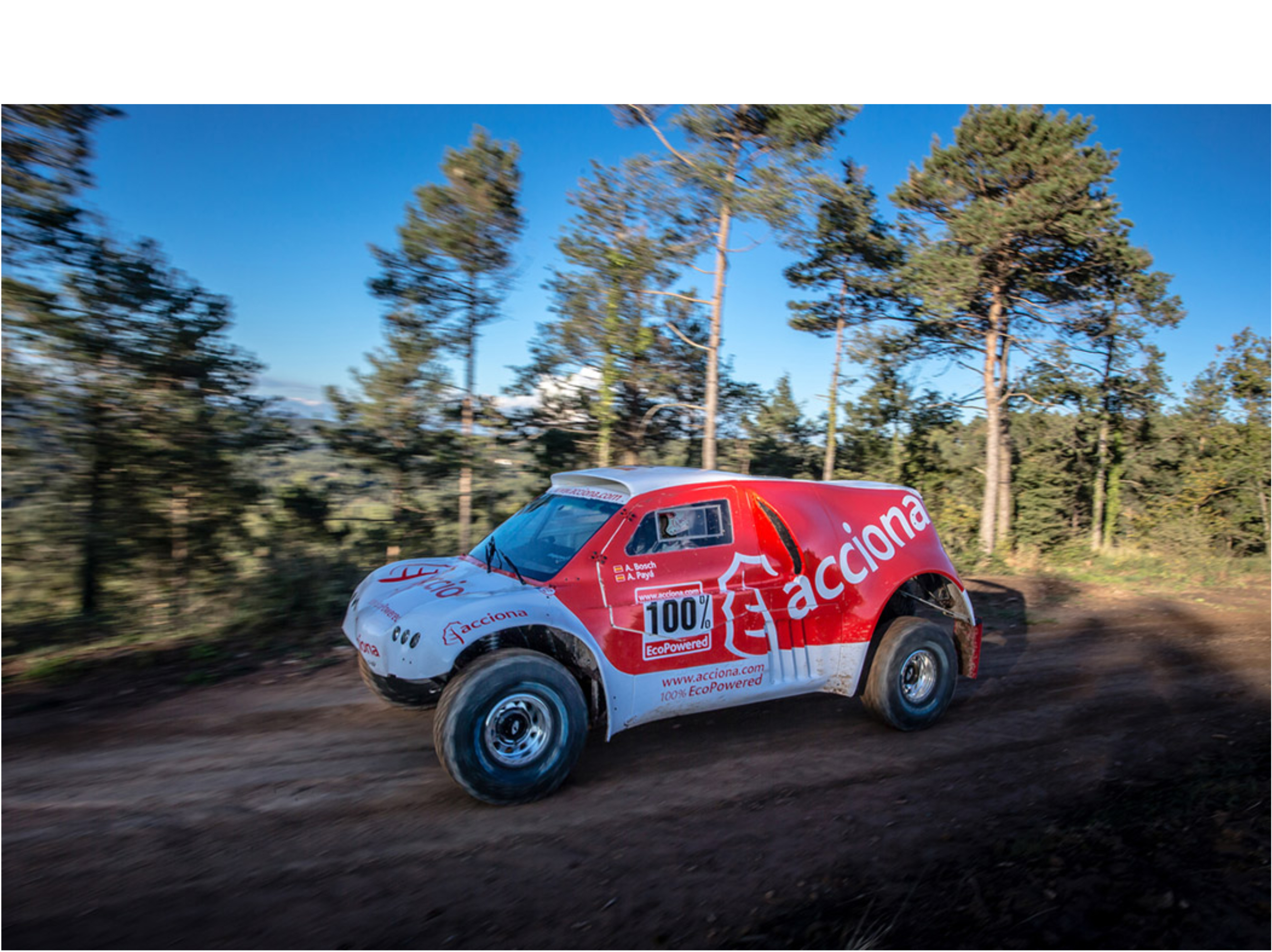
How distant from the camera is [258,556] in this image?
962 cm

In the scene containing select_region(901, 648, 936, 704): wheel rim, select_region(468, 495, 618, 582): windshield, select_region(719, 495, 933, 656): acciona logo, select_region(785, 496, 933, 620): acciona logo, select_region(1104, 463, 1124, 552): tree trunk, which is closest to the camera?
select_region(468, 495, 618, 582): windshield

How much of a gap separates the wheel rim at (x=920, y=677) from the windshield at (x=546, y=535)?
2.84m

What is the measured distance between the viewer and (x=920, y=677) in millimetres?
5848

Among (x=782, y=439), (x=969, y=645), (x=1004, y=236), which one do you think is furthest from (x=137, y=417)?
(x=1004, y=236)

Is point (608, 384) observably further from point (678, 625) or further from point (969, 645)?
point (678, 625)

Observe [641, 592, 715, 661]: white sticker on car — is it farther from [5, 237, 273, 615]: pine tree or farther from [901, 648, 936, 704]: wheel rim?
[5, 237, 273, 615]: pine tree

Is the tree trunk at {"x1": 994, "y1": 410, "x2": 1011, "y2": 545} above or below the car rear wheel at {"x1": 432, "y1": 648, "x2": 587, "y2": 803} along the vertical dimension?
above

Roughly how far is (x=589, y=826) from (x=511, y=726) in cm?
75

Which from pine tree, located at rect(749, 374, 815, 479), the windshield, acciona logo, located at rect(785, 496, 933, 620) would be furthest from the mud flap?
pine tree, located at rect(749, 374, 815, 479)

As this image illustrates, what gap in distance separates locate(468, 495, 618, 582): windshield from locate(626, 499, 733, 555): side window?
0.28m

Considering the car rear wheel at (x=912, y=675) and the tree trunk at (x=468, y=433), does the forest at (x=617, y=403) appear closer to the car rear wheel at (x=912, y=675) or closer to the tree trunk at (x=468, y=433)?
the tree trunk at (x=468, y=433)

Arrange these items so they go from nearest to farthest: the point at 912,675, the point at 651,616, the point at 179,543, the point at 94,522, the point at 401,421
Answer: the point at 651,616, the point at 912,675, the point at 94,522, the point at 179,543, the point at 401,421

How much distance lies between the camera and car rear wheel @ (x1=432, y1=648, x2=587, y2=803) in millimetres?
4129

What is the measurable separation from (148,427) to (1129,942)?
9.80 metres
